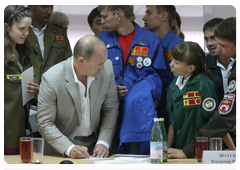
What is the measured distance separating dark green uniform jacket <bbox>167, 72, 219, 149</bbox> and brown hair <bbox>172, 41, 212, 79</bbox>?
9 centimetres

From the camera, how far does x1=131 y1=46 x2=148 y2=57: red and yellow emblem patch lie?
2.59 meters

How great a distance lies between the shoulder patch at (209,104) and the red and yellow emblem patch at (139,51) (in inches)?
28.0

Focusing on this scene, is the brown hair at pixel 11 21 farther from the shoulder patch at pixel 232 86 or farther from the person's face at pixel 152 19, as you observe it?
the shoulder patch at pixel 232 86

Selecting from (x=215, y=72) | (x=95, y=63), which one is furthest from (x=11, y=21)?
(x=215, y=72)

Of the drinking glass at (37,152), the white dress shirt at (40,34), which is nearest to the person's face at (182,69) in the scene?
the drinking glass at (37,152)

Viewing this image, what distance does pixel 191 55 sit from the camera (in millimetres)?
2301

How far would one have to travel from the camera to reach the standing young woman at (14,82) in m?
2.18

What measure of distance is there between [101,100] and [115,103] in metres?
0.13

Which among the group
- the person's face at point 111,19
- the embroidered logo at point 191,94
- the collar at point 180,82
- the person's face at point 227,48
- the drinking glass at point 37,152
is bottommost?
the drinking glass at point 37,152

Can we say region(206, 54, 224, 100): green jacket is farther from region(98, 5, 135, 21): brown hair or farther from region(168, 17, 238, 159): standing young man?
region(98, 5, 135, 21): brown hair

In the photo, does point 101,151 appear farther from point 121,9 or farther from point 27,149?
point 121,9

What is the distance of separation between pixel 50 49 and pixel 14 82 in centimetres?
83

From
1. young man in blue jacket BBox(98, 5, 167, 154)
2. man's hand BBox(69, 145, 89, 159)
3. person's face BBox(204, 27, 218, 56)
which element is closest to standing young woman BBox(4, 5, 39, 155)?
man's hand BBox(69, 145, 89, 159)
